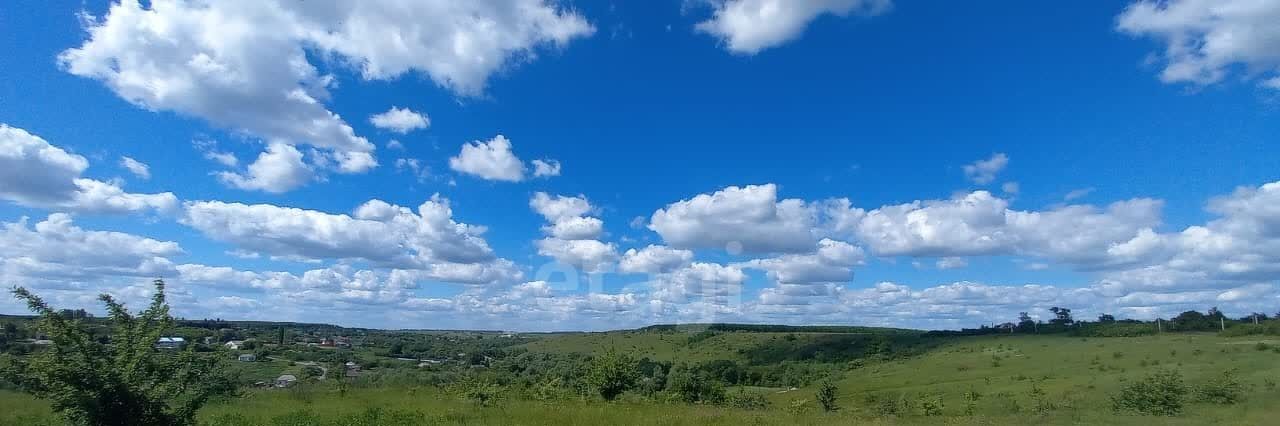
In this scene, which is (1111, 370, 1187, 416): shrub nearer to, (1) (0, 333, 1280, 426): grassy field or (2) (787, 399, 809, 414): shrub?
(1) (0, 333, 1280, 426): grassy field

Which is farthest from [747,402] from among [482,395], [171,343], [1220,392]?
[171,343]

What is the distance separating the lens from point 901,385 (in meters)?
64.6

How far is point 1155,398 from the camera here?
79.5 ft

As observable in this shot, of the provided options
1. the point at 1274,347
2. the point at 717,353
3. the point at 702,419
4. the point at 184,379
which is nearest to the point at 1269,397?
the point at 702,419

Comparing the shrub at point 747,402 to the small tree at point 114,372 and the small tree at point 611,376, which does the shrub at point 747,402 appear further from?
the small tree at point 114,372

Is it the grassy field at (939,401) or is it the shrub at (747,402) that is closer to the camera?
the grassy field at (939,401)

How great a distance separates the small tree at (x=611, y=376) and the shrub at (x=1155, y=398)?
19.5m

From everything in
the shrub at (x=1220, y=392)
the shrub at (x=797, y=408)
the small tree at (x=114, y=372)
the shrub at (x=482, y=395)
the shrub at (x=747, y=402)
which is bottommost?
Answer: the shrub at (x=747, y=402)

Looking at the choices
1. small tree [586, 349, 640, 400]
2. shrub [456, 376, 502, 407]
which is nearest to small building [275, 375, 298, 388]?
shrub [456, 376, 502, 407]

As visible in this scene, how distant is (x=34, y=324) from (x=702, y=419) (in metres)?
15.3

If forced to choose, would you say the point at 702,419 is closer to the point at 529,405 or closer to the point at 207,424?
the point at 529,405

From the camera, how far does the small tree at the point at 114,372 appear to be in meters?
10.2

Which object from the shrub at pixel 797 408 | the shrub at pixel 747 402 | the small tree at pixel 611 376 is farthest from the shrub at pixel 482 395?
the shrub at pixel 797 408

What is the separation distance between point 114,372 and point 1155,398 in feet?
99.2
